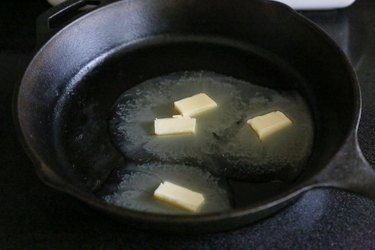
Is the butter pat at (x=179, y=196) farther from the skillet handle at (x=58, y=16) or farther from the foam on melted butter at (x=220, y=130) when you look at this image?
the skillet handle at (x=58, y=16)

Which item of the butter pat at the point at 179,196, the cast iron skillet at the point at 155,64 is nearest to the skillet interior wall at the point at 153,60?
the cast iron skillet at the point at 155,64

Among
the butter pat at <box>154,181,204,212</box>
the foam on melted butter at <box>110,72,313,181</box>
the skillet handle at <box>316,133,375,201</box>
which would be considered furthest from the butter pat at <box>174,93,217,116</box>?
the skillet handle at <box>316,133,375,201</box>

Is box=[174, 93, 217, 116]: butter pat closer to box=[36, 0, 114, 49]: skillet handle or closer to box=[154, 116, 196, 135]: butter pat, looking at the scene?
box=[154, 116, 196, 135]: butter pat

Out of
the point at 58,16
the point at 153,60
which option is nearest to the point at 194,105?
the point at 153,60

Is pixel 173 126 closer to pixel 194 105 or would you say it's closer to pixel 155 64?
pixel 194 105

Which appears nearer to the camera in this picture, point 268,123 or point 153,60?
point 268,123
